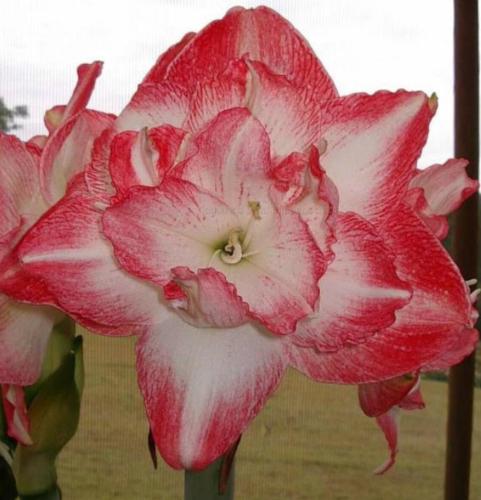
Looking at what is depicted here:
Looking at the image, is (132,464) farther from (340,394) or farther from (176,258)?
(176,258)

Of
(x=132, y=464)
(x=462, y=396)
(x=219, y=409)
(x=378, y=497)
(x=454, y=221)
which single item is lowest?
(x=378, y=497)

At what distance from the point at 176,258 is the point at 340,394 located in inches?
79.6

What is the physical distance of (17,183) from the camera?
33cm

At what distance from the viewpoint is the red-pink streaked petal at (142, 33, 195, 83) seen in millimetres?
313

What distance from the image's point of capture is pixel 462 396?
4.78 feet

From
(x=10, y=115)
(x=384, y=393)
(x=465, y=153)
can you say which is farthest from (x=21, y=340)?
(x=10, y=115)

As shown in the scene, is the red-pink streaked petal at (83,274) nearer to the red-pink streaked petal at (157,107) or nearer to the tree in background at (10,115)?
the red-pink streaked petal at (157,107)

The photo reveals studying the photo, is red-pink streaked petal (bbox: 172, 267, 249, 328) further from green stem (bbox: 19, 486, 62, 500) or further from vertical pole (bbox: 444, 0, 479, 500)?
vertical pole (bbox: 444, 0, 479, 500)

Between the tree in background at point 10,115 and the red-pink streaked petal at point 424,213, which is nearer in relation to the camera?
the red-pink streaked petal at point 424,213

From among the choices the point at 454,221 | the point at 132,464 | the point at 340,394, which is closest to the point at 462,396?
the point at 454,221

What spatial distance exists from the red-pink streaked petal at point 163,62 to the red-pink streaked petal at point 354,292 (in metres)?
0.08

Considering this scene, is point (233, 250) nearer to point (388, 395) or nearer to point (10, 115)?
point (388, 395)

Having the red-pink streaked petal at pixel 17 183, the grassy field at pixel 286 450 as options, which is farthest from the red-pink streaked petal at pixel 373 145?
the grassy field at pixel 286 450

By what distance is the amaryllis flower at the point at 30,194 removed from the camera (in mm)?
313
